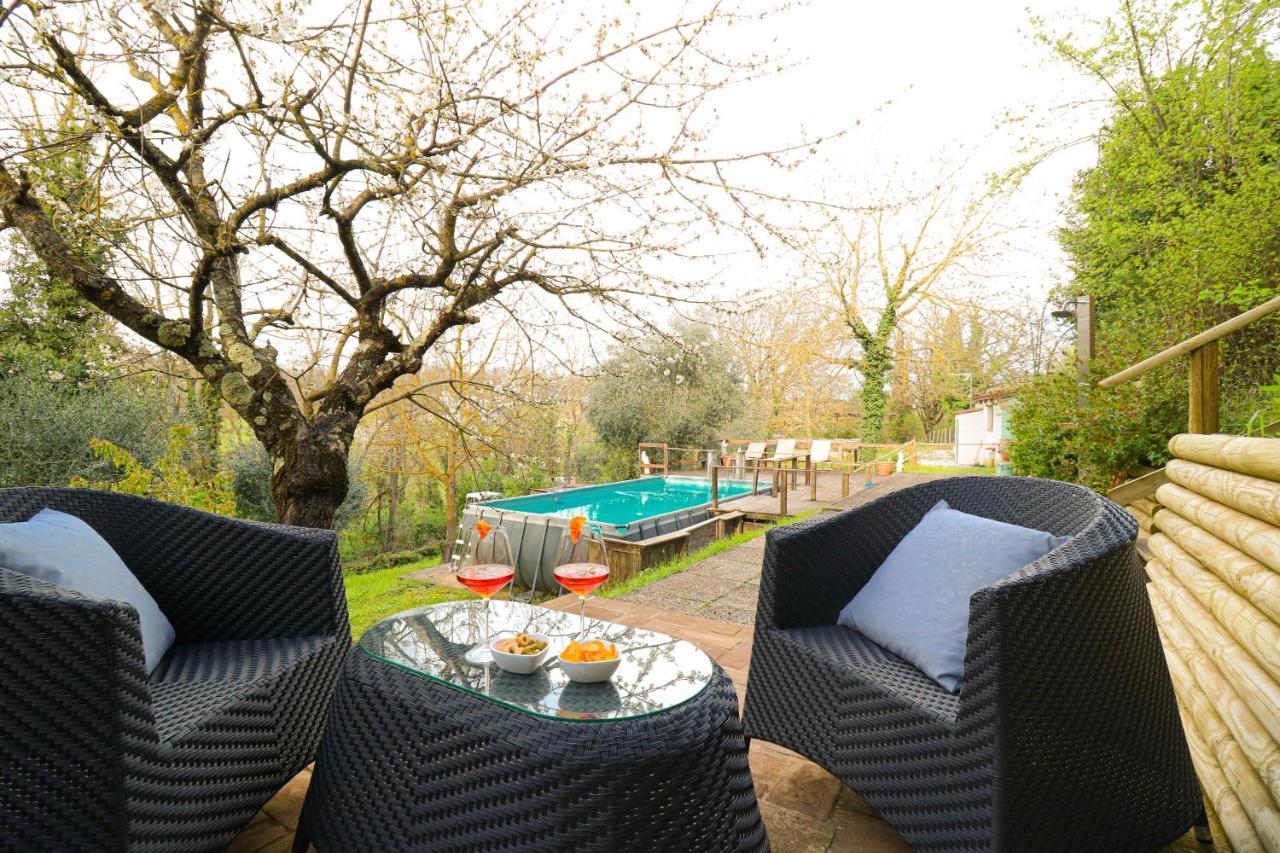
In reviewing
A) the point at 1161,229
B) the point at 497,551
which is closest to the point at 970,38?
the point at 1161,229

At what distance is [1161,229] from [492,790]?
21.7ft

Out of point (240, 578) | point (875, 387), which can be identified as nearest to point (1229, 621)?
point (240, 578)

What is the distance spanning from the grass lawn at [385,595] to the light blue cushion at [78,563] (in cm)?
324

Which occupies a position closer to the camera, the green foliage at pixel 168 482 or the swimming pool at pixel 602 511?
the green foliage at pixel 168 482

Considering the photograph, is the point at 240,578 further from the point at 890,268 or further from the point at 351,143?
the point at 890,268

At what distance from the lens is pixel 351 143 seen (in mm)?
2631

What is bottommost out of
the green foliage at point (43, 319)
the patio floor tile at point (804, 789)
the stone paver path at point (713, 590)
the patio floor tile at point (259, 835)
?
the patio floor tile at point (259, 835)

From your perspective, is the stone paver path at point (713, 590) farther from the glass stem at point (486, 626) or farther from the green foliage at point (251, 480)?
the green foliage at point (251, 480)

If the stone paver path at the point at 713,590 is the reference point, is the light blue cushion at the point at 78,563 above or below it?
above

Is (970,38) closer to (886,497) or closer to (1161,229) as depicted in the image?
(1161,229)

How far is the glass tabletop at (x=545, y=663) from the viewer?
111 centimetres

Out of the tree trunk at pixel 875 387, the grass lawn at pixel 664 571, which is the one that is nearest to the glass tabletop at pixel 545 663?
the grass lawn at pixel 664 571

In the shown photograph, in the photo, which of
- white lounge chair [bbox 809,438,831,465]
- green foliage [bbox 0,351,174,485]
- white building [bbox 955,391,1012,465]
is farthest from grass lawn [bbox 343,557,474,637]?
white building [bbox 955,391,1012,465]

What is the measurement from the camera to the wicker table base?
3.24 feet
